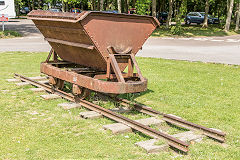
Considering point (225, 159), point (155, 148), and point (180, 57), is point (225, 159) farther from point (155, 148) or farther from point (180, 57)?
point (180, 57)

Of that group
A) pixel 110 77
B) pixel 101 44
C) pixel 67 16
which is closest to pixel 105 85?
pixel 110 77

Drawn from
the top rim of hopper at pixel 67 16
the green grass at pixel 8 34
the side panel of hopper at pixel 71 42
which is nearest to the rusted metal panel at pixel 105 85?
the side panel of hopper at pixel 71 42

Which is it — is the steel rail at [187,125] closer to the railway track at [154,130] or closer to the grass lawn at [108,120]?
the railway track at [154,130]

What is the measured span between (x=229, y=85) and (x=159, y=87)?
2586 mm

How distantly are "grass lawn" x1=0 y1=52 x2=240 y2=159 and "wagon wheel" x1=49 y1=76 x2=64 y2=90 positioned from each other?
556 mm

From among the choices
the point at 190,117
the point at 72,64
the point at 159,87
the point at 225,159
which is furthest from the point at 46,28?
the point at 225,159

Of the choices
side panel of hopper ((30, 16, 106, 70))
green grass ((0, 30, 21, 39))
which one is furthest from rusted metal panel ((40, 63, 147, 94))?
green grass ((0, 30, 21, 39))

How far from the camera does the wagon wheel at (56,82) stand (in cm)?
883

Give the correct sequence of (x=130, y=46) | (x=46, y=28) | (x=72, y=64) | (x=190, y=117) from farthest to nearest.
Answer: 1. (x=72, y=64)
2. (x=46, y=28)
3. (x=130, y=46)
4. (x=190, y=117)

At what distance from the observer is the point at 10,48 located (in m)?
20.1

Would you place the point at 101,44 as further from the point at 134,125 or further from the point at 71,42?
the point at 134,125

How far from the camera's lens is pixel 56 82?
893cm

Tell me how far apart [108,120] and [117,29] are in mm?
2189

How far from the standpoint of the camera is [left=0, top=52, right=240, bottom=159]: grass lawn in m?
5.06
